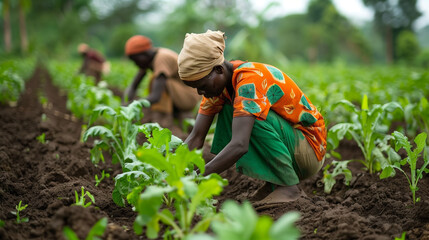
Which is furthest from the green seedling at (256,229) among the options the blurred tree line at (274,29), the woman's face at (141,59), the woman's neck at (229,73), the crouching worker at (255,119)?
the blurred tree line at (274,29)

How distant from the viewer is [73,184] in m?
2.64

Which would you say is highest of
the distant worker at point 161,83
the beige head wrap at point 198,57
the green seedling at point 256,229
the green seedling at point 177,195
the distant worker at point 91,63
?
the beige head wrap at point 198,57

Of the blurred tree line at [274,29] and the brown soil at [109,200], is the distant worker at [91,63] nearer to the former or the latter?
the brown soil at [109,200]

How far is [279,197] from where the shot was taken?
2.57 m

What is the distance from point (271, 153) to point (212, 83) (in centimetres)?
55

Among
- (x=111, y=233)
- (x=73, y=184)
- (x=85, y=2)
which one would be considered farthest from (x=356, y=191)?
(x=85, y=2)

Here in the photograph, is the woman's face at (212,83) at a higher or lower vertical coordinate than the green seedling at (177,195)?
higher

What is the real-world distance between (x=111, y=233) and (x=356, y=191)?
5.52ft

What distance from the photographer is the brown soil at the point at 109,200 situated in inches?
77.3

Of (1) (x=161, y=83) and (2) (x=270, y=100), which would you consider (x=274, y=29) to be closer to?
(1) (x=161, y=83)

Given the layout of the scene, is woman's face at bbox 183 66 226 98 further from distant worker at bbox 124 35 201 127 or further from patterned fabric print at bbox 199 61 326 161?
distant worker at bbox 124 35 201 127

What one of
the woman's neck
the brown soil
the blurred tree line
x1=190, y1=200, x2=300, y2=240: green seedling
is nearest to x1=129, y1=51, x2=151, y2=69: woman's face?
the brown soil

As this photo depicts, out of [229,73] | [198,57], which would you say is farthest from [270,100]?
[198,57]

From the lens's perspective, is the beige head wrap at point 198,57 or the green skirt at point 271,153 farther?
the green skirt at point 271,153
